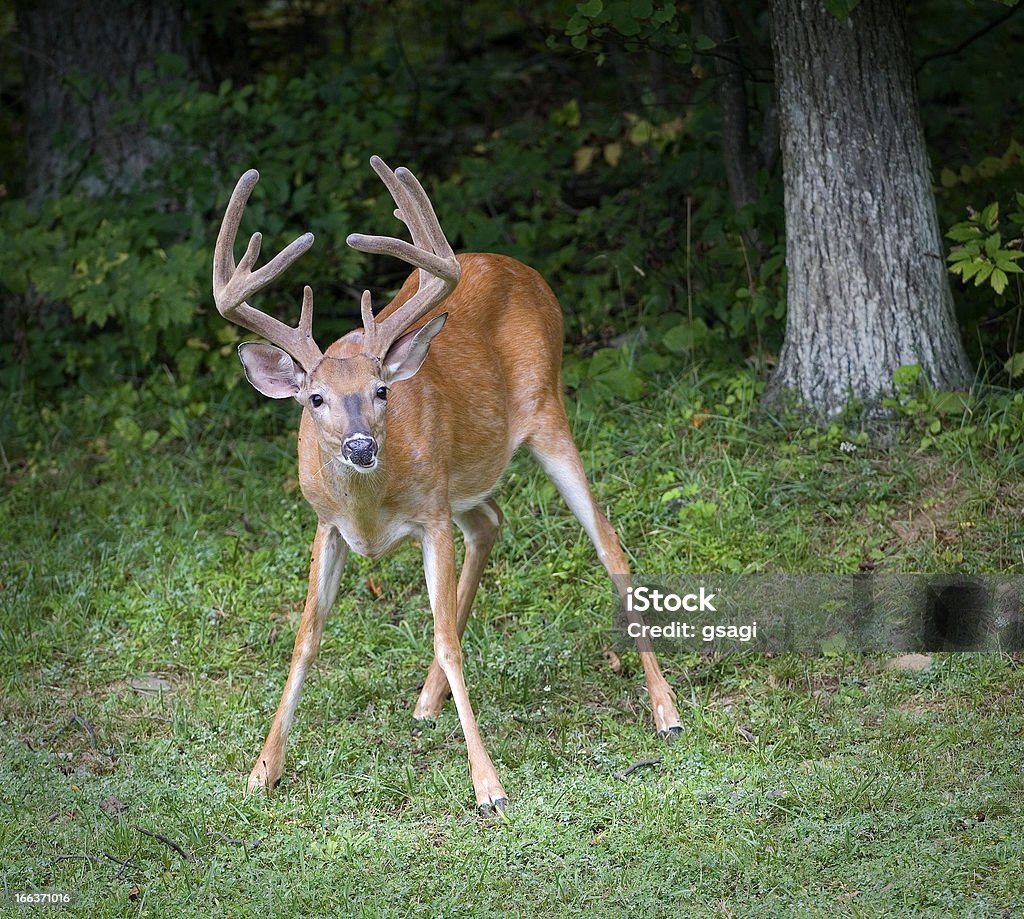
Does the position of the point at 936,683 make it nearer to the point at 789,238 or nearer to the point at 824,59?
the point at 789,238

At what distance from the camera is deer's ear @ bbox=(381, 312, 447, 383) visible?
4.59 metres

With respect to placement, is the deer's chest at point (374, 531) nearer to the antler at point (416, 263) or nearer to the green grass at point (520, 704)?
the antler at point (416, 263)

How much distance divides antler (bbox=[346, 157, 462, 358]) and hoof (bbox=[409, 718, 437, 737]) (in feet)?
4.47

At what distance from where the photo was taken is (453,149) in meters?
9.07

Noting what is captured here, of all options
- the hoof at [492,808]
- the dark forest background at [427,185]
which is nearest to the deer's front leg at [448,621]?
the hoof at [492,808]

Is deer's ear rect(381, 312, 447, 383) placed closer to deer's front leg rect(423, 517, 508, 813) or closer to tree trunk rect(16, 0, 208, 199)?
deer's front leg rect(423, 517, 508, 813)

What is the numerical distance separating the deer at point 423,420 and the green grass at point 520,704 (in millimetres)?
238

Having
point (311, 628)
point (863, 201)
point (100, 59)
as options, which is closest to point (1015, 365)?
point (863, 201)

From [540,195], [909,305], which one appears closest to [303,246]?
[909,305]

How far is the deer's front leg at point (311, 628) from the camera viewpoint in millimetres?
4688

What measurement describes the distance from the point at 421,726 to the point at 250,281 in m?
1.70

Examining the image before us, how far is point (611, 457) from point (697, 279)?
1317 millimetres

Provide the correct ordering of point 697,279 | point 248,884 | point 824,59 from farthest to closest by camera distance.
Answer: point 697,279 → point 824,59 → point 248,884

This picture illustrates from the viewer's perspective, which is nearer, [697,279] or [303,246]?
[303,246]
